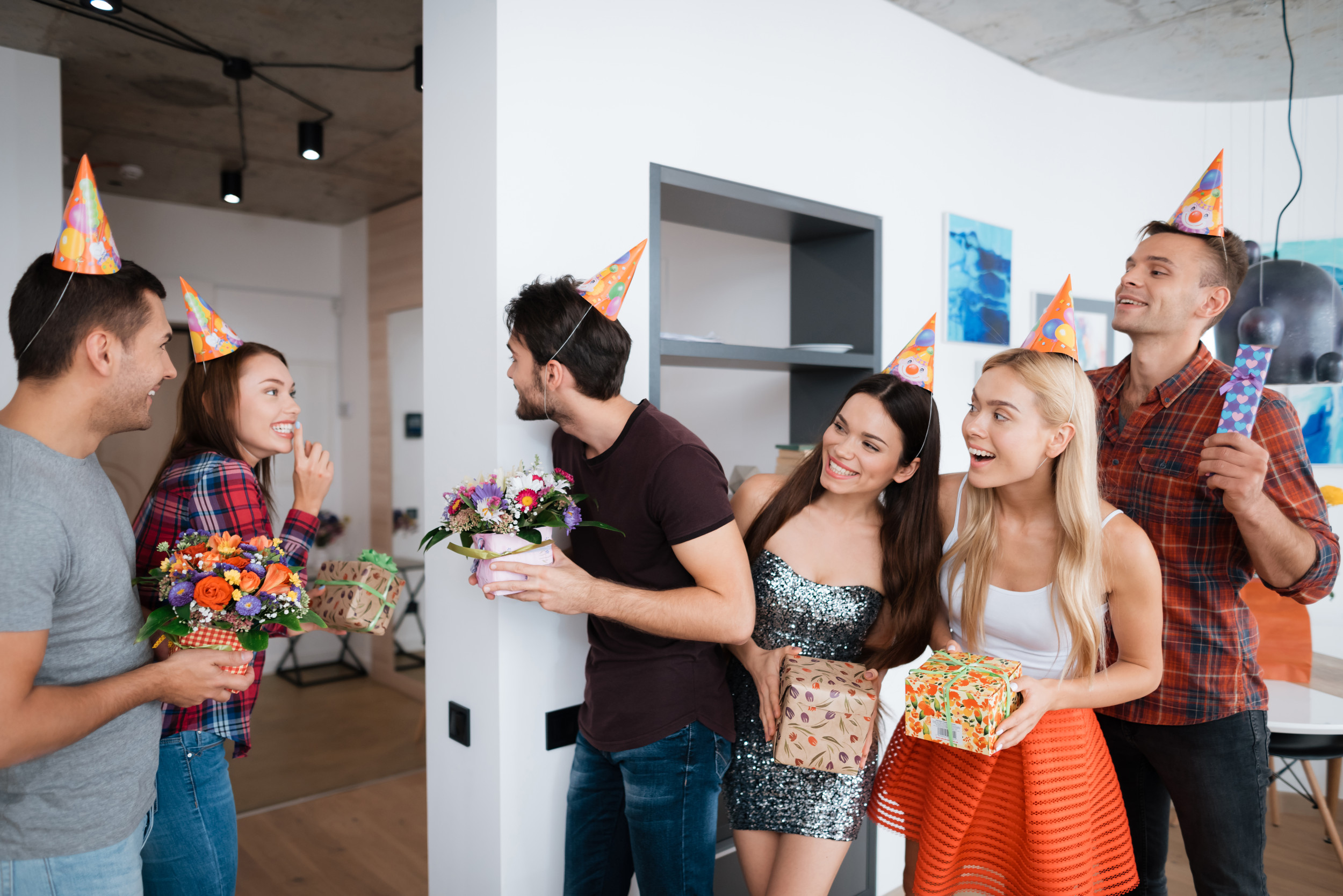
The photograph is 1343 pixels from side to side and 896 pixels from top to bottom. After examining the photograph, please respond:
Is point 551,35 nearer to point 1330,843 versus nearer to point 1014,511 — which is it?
point 1014,511

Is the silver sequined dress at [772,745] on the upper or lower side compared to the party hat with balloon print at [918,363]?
lower

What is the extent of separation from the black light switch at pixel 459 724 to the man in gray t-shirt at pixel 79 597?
0.64m

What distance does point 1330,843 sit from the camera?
3.38m

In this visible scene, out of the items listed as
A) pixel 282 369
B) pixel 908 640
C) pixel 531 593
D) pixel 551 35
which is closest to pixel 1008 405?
pixel 908 640

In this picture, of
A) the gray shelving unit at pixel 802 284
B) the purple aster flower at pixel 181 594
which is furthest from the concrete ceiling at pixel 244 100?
the purple aster flower at pixel 181 594

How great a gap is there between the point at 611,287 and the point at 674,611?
67cm

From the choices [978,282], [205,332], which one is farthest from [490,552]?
[978,282]

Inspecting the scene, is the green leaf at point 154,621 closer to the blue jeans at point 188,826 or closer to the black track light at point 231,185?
the blue jeans at point 188,826

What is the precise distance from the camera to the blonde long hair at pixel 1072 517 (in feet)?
5.16

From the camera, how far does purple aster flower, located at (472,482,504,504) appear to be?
149cm

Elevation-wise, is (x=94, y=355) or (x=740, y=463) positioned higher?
(x=94, y=355)

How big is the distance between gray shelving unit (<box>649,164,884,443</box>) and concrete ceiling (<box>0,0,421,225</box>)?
1361 mm

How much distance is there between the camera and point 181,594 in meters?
1.35

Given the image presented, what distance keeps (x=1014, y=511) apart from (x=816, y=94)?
1465 mm
